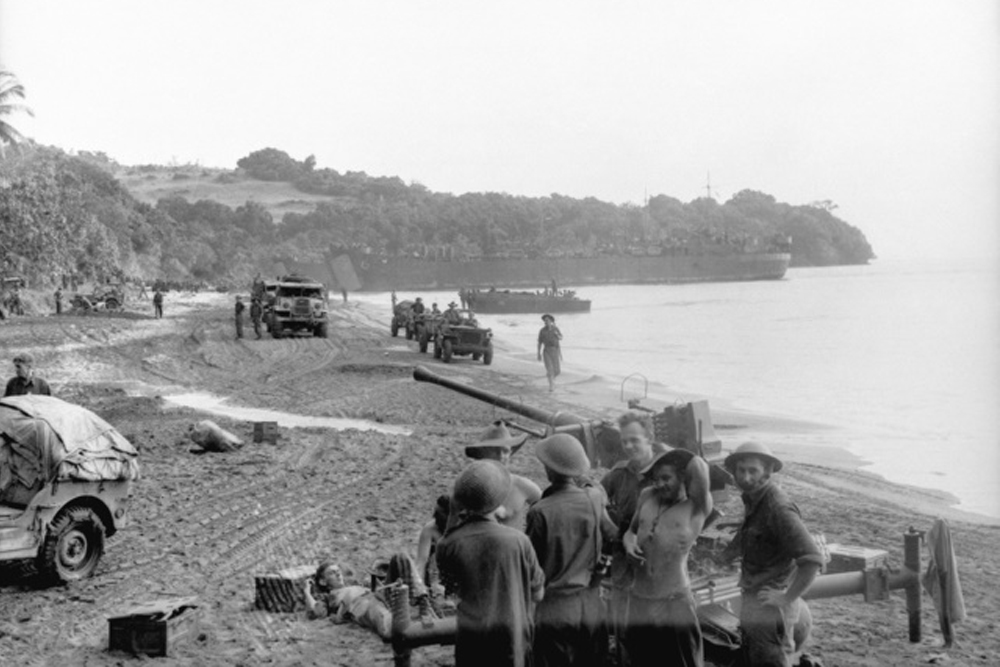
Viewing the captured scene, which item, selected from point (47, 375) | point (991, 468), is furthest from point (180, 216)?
point (991, 468)

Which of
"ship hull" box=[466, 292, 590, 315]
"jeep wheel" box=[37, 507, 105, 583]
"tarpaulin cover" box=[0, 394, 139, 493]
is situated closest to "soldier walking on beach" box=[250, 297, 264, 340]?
"tarpaulin cover" box=[0, 394, 139, 493]

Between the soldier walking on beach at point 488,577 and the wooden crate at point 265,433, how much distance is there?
34.8ft

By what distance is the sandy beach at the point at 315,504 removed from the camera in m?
6.89

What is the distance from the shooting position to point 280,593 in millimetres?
7531

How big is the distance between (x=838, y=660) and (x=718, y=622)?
109 cm

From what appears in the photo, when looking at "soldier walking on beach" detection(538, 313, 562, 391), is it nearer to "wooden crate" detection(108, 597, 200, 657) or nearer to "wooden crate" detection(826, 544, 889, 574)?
"wooden crate" detection(826, 544, 889, 574)

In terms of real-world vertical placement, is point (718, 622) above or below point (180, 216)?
below

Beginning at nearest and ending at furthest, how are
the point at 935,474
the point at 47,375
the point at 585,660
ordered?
the point at 585,660
the point at 935,474
the point at 47,375

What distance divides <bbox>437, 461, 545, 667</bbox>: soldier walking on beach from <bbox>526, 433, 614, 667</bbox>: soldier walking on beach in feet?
1.12

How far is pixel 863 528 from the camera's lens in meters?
10.6

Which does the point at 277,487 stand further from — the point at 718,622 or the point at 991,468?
the point at 991,468

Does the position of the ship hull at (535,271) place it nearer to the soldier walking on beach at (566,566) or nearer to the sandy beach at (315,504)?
the sandy beach at (315,504)

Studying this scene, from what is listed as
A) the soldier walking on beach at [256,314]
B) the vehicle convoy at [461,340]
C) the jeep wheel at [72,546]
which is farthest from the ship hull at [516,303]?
the jeep wheel at [72,546]

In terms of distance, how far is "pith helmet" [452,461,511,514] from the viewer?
469cm
